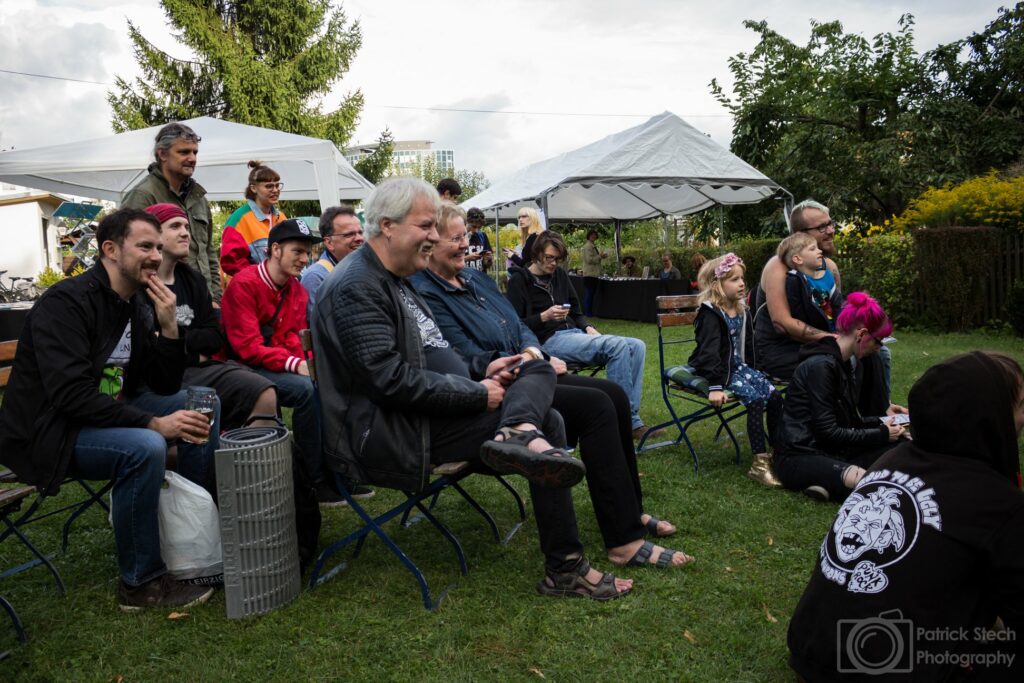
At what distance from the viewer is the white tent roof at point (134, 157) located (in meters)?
8.87

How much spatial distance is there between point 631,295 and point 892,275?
4918 millimetres

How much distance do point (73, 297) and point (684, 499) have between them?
125 inches

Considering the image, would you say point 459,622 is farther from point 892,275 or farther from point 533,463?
point 892,275

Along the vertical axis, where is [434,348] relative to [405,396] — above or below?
above

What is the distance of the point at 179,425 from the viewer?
3.14 m

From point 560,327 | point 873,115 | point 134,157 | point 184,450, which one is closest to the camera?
point 184,450

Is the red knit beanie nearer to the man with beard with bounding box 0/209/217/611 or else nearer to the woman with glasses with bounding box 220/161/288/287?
the man with beard with bounding box 0/209/217/611

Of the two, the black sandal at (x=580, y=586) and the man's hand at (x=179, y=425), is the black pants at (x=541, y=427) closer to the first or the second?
the black sandal at (x=580, y=586)

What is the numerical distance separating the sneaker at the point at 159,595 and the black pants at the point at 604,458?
1676mm

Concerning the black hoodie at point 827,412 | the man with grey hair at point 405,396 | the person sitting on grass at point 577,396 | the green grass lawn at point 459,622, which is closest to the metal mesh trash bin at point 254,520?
the green grass lawn at point 459,622

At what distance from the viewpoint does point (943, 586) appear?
6.47 ft

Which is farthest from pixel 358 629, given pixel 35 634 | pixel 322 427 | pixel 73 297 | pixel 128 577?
pixel 73 297

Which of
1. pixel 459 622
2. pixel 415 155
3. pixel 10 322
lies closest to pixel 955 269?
pixel 459 622

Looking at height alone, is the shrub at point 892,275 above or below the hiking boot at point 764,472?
above
